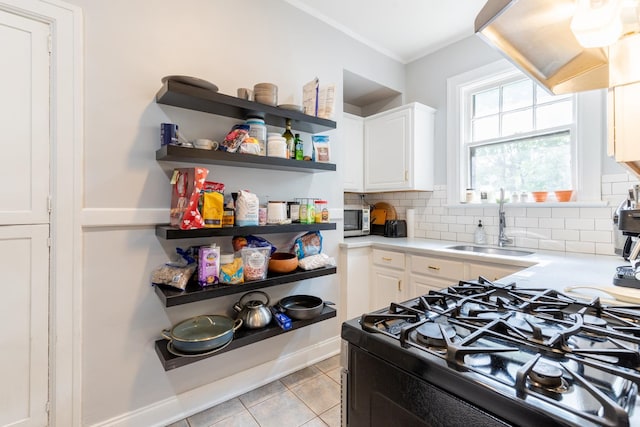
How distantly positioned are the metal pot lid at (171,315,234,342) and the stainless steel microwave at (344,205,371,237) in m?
1.46

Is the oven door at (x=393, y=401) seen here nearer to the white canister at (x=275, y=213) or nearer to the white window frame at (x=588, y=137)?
the white canister at (x=275, y=213)

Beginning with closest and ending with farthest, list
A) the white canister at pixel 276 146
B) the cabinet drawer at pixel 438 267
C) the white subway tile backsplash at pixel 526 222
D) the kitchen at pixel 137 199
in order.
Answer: the kitchen at pixel 137 199
the white canister at pixel 276 146
the cabinet drawer at pixel 438 267
the white subway tile backsplash at pixel 526 222

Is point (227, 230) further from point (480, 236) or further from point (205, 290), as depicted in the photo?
point (480, 236)

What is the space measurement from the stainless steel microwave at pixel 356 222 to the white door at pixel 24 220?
217 centimetres

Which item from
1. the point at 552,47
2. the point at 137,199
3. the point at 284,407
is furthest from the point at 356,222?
the point at 552,47

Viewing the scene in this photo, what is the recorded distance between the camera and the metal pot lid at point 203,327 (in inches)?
64.8

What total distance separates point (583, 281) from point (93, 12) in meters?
2.59

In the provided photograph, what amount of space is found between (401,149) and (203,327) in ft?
7.29

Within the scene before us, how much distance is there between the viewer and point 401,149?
2811 millimetres

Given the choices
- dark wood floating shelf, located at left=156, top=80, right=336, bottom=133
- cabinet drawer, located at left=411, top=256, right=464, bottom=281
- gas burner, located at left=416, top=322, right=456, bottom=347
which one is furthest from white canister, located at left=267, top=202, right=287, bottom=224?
gas burner, located at left=416, top=322, right=456, bottom=347

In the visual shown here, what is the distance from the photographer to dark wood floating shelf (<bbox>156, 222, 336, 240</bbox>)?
1493 millimetres

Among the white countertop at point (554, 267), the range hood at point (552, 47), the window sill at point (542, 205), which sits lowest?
the white countertop at point (554, 267)

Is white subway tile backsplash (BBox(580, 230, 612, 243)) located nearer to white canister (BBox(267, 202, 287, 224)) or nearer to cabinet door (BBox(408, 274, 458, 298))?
cabinet door (BBox(408, 274, 458, 298))

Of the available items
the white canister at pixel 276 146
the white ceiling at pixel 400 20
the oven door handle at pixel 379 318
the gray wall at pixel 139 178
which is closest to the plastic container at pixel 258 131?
the white canister at pixel 276 146
